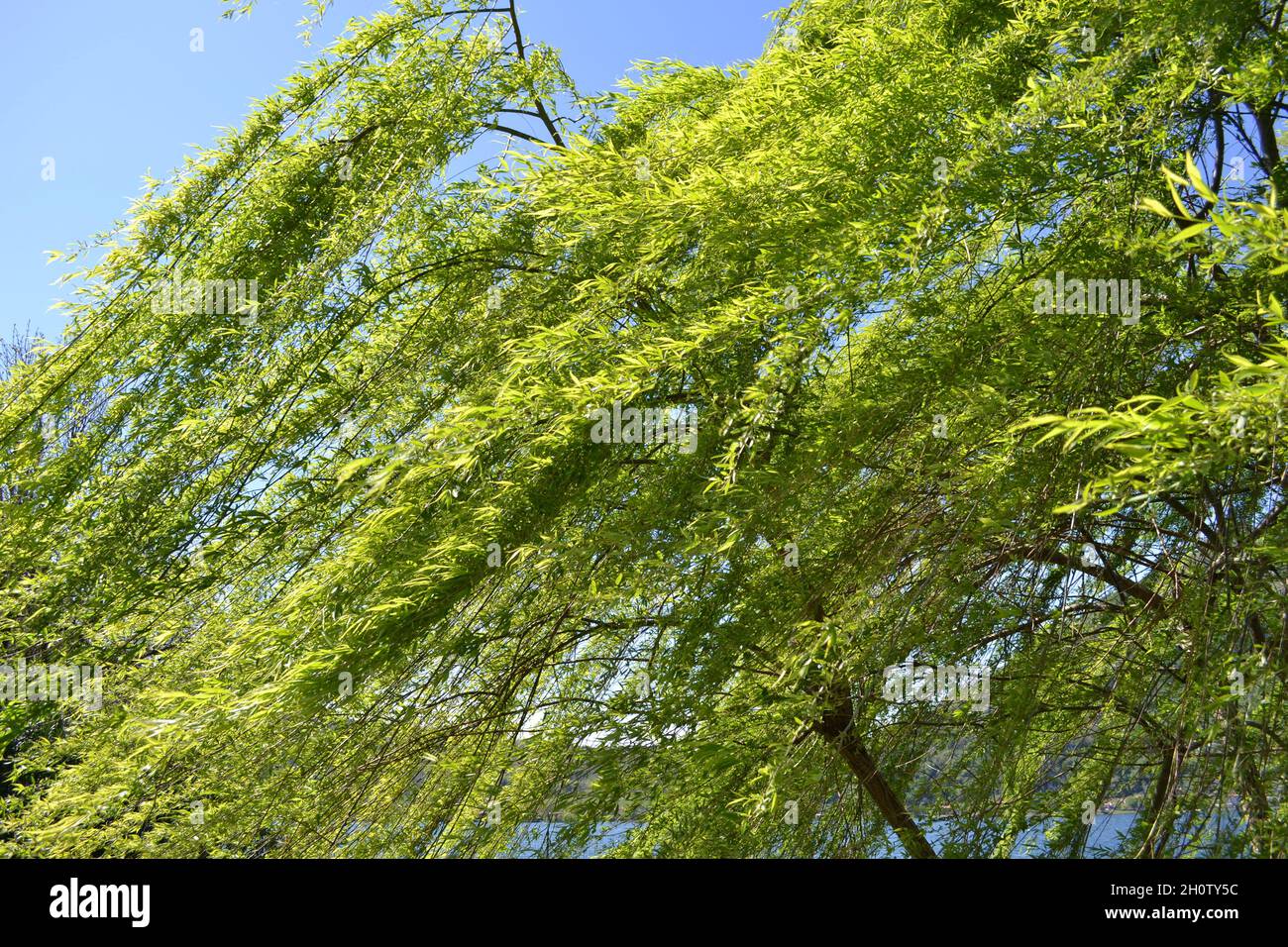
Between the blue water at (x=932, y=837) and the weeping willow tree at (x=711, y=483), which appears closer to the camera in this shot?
the weeping willow tree at (x=711, y=483)

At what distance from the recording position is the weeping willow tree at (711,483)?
194 centimetres

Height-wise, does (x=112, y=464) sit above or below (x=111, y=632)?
above

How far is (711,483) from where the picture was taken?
1911mm

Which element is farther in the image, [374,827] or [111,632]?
[111,632]

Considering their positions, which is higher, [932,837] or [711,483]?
[711,483]

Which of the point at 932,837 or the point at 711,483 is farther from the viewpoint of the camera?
the point at 932,837

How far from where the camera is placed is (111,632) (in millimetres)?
2822

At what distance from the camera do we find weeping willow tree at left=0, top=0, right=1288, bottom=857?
1.94 metres

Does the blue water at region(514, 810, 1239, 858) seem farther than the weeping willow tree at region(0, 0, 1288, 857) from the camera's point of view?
Yes

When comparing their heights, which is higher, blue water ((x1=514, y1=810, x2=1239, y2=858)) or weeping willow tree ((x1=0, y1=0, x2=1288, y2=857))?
weeping willow tree ((x1=0, y1=0, x2=1288, y2=857))

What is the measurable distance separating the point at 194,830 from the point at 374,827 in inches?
16.4

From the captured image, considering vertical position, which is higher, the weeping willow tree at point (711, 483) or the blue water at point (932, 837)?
the weeping willow tree at point (711, 483)
